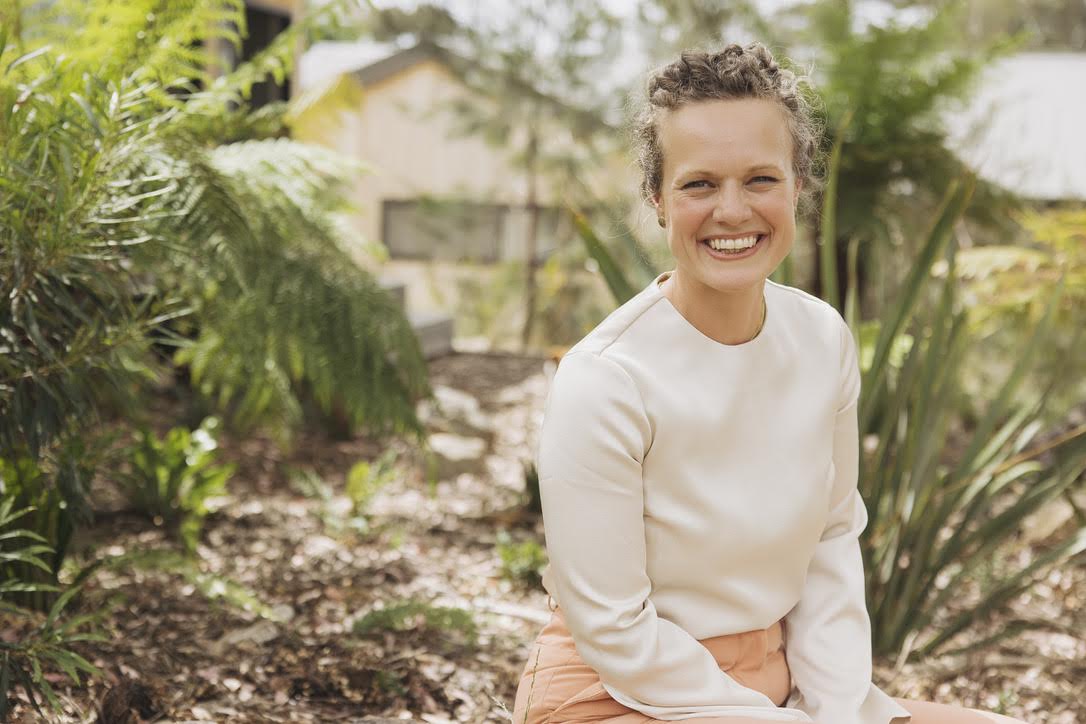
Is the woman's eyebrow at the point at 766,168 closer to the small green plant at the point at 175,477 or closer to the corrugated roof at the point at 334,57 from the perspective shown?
the small green plant at the point at 175,477

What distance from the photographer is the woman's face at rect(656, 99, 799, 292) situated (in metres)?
1.40

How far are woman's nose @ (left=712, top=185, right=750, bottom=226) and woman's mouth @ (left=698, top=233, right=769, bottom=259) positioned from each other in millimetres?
30

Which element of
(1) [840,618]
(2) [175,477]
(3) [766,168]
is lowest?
(2) [175,477]

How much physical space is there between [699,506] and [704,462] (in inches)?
2.4

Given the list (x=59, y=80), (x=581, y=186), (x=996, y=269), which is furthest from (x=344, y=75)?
(x=581, y=186)

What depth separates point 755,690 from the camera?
1.50m

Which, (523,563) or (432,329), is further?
(432,329)

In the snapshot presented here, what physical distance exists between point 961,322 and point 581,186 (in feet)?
23.7

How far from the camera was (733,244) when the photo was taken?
143 cm

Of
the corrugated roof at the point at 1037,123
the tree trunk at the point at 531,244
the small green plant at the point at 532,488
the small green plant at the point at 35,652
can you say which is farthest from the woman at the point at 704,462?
the tree trunk at the point at 531,244

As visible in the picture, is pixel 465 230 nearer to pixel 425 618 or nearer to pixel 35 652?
pixel 425 618

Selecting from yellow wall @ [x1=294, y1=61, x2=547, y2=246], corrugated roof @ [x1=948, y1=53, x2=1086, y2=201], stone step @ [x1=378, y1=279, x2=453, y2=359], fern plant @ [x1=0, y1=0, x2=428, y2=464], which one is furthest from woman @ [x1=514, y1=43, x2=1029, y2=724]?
yellow wall @ [x1=294, y1=61, x2=547, y2=246]

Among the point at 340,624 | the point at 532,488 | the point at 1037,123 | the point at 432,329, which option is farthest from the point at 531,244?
the point at 340,624

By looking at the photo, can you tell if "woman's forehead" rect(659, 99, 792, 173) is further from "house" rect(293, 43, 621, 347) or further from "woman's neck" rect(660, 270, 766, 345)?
"house" rect(293, 43, 621, 347)
